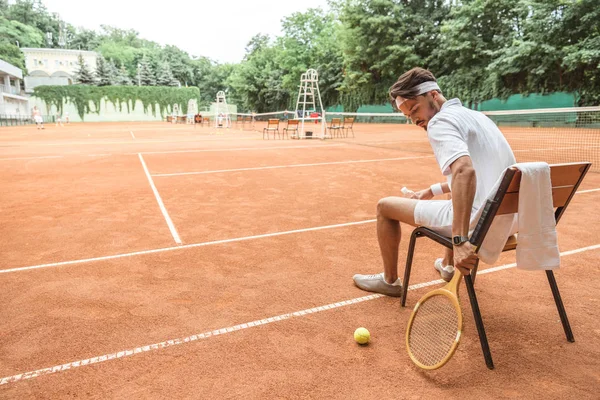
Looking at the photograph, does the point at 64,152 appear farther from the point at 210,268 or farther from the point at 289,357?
the point at 289,357

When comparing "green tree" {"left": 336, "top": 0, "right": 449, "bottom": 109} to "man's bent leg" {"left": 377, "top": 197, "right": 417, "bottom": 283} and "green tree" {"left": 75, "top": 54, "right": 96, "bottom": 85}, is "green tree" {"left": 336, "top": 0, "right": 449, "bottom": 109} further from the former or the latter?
"green tree" {"left": 75, "top": 54, "right": 96, "bottom": 85}

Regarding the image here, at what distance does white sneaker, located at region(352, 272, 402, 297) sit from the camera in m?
3.25

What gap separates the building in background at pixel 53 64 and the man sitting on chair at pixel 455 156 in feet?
223

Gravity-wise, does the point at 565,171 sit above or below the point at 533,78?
below

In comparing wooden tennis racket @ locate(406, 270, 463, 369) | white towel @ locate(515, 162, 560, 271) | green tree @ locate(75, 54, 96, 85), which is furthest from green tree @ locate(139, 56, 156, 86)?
white towel @ locate(515, 162, 560, 271)

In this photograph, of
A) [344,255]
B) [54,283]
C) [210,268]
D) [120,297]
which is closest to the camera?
[120,297]

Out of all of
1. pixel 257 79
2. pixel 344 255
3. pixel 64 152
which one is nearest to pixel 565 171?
pixel 344 255

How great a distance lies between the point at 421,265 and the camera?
3918 millimetres

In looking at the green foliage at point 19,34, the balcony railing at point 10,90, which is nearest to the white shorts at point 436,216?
the balcony railing at point 10,90

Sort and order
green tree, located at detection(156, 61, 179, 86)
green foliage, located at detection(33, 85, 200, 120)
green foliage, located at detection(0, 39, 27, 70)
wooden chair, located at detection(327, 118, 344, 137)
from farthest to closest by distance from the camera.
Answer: green tree, located at detection(156, 61, 179, 86) < green foliage, located at detection(0, 39, 27, 70) < green foliage, located at detection(33, 85, 200, 120) < wooden chair, located at detection(327, 118, 344, 137)

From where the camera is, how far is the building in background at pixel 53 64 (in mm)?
60625

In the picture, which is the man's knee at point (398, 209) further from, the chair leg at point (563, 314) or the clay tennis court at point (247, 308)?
the chair leg at point (563, 314)

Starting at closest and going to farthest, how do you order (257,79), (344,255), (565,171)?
(565,171)
(344,255)
(257,79)

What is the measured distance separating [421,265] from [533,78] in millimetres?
25421
